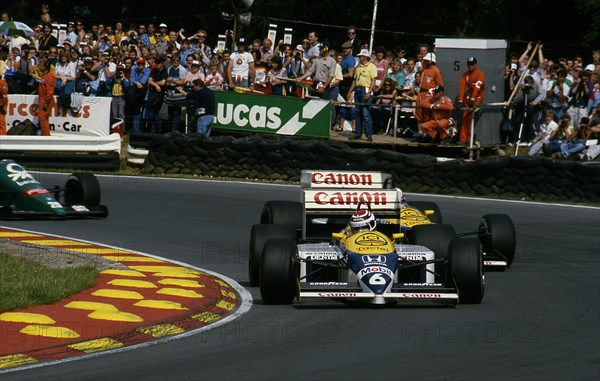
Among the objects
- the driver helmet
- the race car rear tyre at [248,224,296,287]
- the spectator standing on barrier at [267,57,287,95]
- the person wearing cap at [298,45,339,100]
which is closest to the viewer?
the driver helmet

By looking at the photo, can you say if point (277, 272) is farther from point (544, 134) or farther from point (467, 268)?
point (544, 134)

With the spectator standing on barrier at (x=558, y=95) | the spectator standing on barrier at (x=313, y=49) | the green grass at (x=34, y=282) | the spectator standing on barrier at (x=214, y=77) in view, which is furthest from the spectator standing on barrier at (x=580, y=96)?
the green grass at (x=34, y=282)

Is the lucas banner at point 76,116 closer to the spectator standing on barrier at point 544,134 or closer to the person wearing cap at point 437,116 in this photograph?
the person wearing cap at point 437,116

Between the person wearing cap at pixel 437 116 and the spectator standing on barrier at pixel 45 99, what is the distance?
7605mm

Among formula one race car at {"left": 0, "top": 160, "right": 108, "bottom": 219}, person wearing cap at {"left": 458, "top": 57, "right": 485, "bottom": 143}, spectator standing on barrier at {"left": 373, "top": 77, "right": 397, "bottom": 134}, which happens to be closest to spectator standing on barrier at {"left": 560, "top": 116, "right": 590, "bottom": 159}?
person wearing cap at {"left": 458, "top": 57, "right": 485, "bottom": 143}

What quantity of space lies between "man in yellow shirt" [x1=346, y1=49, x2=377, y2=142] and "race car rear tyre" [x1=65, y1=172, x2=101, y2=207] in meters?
7.12

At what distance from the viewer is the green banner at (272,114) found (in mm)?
21984

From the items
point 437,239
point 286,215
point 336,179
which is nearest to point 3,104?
point 336,179

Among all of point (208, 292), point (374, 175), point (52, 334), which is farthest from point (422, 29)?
point (52, 334)

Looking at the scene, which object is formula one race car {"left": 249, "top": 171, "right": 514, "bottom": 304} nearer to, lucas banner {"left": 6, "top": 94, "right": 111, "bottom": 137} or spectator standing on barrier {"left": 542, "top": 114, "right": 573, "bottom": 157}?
spectator standing on barrier {"left": 542, "top": 114, "right": 573, "bottom": 157}

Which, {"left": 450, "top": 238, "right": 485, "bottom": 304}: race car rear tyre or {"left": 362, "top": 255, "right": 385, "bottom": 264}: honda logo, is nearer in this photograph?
{"left": 362, "top": 255, "right": 385, "bottom": 264}: honda logo

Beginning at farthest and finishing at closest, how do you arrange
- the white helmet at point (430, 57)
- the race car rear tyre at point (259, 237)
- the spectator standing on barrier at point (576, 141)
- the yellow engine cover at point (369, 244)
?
the white helmet at point (430, 57) → the spectator standing on barrier at point (576, 141) → the race car rear tyre at point (259, 237) → the yellow engine cover at point (369, 244)

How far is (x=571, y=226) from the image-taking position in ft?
55.4

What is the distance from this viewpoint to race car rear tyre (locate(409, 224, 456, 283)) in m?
11.8
